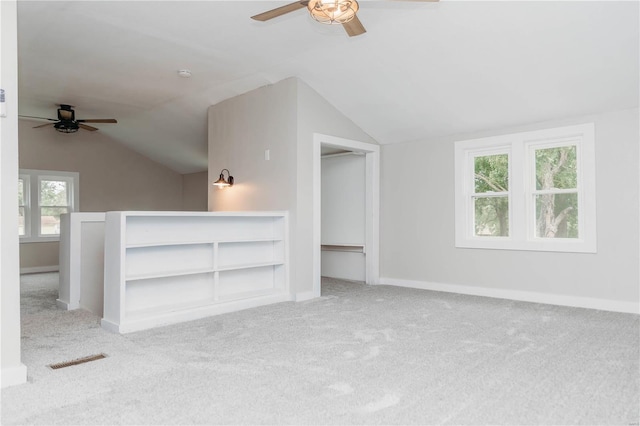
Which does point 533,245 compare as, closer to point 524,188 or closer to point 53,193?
point 524,188

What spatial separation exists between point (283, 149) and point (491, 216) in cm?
271

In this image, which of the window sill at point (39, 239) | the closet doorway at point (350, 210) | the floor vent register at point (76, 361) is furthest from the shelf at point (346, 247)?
the window sill at point (39, 239)

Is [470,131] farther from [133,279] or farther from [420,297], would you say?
[133,279]

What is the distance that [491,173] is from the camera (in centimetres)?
556

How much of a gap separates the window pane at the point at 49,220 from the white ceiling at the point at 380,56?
2.96 meters

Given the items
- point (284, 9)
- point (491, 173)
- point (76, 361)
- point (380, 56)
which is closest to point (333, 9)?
point (284, 9)

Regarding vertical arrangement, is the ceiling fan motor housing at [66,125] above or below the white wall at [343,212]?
above

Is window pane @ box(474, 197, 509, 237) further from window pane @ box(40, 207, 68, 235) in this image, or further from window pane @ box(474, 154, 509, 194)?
window pane @ box(40, 207, 68, 235)

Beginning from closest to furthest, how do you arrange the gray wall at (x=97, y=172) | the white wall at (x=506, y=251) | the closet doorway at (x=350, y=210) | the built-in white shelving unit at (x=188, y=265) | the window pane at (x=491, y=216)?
the built-in white shelving unit at (x=188, y=265) < the white wall at (x=506, y=251) < the window pane at (x=491, y=216) < the closet doorway at (x=350, y=210) < the gray wall at (x=97, y=172)

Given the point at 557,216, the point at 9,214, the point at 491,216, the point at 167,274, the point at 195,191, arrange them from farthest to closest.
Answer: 1. the point at 195,191
2. the point at 491,216
3. the point at 557,216
4. the point at 167,274
5. the point at 9,214

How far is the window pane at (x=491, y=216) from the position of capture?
5.44 meters

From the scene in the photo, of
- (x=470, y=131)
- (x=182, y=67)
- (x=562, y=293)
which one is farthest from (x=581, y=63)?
(x=182, y=67)

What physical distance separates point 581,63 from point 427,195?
2.42m

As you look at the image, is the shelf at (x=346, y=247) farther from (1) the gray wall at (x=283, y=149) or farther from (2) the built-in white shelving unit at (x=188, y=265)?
(2) the built-in white shelving unit at (x=188, y=265)
